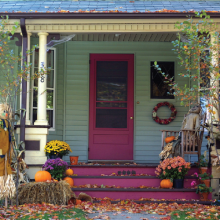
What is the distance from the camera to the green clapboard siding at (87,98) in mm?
7797

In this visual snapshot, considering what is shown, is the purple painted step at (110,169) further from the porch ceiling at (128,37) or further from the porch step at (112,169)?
the porch ceiling at (128,37)

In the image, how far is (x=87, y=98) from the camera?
7887 millimetres

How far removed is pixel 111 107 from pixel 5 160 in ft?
11.1

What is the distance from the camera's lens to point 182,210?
484 cm

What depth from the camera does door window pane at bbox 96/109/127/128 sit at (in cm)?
783

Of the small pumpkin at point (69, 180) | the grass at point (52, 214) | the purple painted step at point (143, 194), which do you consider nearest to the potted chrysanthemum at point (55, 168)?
the small pumpkin at point (69, 180)

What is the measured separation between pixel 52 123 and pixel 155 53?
9.47 feet

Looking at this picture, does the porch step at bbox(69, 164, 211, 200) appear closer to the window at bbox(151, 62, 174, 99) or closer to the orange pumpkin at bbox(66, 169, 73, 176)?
the orange pumpkin at bbox(66, 169, 73, 176)

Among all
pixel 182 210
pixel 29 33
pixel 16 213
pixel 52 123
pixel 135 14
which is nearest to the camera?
pixel 16 213

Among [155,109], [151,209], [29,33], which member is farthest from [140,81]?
[151,209]

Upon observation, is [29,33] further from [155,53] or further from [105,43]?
[155,53]

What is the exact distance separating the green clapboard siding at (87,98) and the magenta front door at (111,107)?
122 mm

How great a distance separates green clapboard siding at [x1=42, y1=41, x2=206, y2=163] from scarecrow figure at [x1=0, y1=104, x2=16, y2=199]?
2700mm

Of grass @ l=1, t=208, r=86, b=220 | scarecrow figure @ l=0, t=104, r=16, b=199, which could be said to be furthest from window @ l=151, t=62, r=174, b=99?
grass @ l=1, t=208, r=86, b=220
